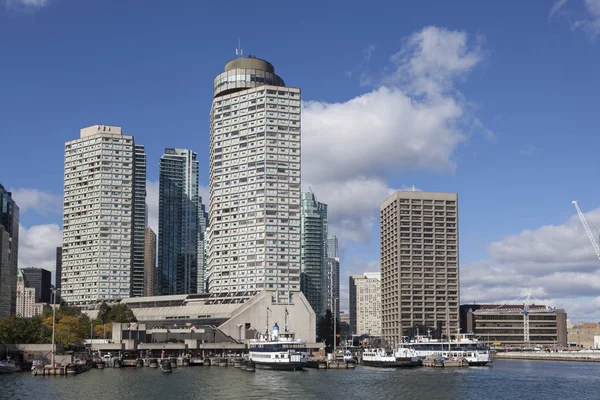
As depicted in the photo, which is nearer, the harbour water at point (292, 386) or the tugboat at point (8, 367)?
the harbour water at point (292, 386)

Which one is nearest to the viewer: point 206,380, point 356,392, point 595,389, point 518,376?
point 356,392

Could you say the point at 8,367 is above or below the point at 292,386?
above

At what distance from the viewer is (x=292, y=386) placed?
15462 centimetres

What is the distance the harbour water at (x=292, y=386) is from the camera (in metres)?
137

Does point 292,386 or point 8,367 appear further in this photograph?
point 8,367

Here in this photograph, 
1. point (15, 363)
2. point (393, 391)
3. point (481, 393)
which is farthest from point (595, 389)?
point (15, 363)

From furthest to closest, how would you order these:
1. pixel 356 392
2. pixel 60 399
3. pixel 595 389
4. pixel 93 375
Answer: pixel 93 375 → pixel 595 389 → pixel 356 392 → pixel 60 399

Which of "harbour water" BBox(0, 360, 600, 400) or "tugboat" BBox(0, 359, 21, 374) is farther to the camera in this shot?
"tugboat" BBox(0, 359, 21, 374)

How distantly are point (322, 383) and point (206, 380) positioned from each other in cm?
2641

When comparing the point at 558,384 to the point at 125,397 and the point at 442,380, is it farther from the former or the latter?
the point at 125,397

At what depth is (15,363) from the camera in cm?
19912

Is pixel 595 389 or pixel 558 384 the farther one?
pixel 558 384

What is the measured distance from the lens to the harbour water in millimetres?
136875

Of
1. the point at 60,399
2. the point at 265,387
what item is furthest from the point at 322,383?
the point at 60,399
